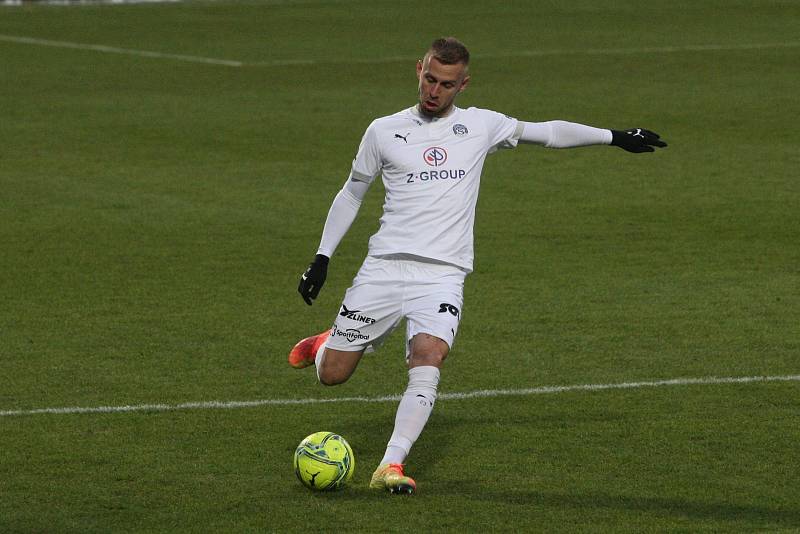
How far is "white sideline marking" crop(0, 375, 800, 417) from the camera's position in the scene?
862cm

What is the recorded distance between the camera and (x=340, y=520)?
6797 mm

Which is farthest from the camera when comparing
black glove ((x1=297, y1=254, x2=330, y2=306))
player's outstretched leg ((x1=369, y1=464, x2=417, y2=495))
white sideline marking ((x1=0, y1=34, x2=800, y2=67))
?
white sideline marking ((x1=0, y1=34, x2=800, y2=67))

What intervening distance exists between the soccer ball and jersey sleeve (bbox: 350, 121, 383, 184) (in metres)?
1.37

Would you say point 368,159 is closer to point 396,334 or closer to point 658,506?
point 658,506

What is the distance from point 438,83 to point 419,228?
0.72 meters

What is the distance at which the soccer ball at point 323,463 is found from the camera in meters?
7.13

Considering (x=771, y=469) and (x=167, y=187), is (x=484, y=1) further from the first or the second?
(x=771, y=469)

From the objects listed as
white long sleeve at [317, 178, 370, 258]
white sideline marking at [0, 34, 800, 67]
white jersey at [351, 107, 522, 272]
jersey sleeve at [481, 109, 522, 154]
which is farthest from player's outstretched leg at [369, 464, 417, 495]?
white sideline marking at [0, 34, 800, 67]

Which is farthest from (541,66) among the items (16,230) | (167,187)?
(16,230)

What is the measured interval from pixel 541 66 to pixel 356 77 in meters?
3.32

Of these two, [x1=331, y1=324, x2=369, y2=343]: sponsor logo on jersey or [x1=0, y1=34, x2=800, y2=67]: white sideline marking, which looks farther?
[x1=0, y1=34, x2=800, y2=67]: white sideline marking

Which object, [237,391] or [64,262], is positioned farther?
[64,262]

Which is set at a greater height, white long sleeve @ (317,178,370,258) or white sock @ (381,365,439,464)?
white long sleeve @ (317,178,370,258)

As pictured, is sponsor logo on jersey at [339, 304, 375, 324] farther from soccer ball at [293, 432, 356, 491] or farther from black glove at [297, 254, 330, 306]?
soccer ball at [293, 432, 356, 491]
